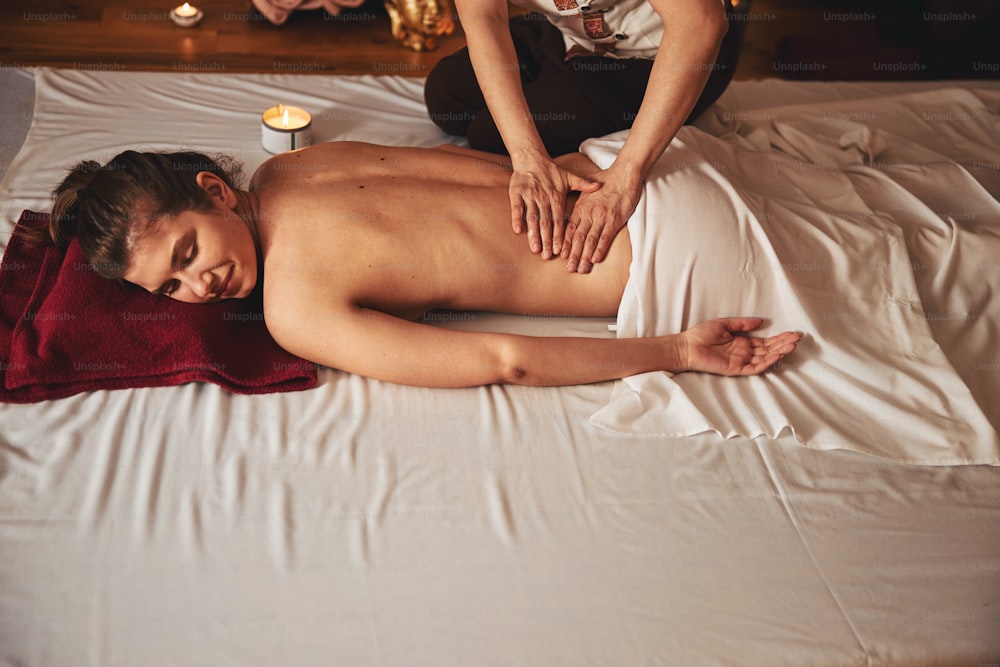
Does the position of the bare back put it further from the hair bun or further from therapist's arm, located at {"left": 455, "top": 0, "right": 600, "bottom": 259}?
the hair bun

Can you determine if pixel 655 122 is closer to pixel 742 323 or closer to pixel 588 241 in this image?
pixel 588 241

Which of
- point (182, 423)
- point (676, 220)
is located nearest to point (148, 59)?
point (182, 423)

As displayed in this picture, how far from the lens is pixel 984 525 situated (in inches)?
55.3

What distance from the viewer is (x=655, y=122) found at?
162 centimetres

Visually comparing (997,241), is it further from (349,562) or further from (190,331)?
(190,331)

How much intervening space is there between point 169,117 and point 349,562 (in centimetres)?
134

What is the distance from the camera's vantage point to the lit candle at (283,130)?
Answer: 198 cm

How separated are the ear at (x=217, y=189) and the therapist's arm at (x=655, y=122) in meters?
0.60

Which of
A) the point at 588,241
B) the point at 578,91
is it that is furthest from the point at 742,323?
the point at 578,91

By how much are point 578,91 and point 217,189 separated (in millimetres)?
821

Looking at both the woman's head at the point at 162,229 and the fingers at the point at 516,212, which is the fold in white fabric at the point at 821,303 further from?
the woman's head at the point at 162,229

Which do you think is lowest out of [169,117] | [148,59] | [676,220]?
[148,59]

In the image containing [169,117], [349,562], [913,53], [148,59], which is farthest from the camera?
[913,53]

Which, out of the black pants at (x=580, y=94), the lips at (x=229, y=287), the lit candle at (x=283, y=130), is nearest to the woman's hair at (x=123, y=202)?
the lips at (x=229, y=287)
